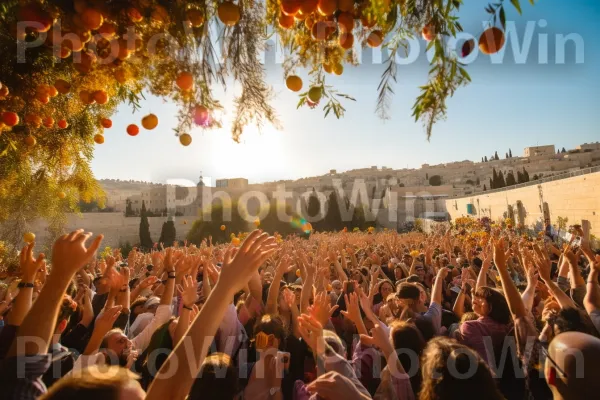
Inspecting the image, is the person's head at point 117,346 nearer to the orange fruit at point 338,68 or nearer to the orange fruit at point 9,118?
the orange fruit at point 9,118

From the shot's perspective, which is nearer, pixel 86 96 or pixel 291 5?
pixel 291 5

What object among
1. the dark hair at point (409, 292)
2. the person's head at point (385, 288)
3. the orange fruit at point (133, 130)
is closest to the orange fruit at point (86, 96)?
the orange fruit at point (133, 130)

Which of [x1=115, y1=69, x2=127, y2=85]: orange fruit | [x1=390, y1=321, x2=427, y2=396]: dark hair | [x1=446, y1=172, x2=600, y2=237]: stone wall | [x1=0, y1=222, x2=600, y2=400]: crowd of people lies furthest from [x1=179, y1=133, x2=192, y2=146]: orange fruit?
[x1=446, y1=172, x2=600, y2=237]: stone wall

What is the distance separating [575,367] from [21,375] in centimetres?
270

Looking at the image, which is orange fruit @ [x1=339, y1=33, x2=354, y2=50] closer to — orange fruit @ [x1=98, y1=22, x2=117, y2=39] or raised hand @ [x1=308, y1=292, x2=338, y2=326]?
orange fruit @ [x1=98, y1=22, x2=117, y2=39]

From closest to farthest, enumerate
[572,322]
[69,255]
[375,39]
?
[69,255] → [375,39] → [572,322]

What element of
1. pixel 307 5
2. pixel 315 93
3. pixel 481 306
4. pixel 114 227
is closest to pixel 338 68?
pixel 315 93

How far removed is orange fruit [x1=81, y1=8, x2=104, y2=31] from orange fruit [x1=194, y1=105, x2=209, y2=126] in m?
0.63

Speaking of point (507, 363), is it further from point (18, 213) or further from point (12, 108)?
point (18, 213)

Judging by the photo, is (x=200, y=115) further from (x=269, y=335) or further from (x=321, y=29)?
(x=269, y=335)

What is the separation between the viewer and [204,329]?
1.26 meters

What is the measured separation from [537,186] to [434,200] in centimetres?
4416

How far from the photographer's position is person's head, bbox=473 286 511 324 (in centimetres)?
311

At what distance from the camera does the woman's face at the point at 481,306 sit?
3151 mm
